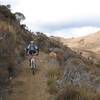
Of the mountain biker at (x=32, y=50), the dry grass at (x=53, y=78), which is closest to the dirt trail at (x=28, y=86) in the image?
the dry grass at (x=53, y=78)

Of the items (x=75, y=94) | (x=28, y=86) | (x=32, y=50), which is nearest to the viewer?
(x=75, y=94)

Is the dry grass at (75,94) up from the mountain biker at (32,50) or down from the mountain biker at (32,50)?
down

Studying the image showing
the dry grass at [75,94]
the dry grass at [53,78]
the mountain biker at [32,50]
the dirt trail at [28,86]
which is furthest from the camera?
the mountain biker at [32,50]

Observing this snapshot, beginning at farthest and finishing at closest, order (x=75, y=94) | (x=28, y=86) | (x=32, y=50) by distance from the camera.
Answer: (x=32, y=50)
(x=28, y=86)
(x=75, y=94)

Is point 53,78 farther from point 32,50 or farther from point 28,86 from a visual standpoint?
point 32,50

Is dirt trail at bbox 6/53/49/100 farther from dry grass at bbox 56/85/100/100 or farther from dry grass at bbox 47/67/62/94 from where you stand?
dry grass at bbox 56/85/100/100

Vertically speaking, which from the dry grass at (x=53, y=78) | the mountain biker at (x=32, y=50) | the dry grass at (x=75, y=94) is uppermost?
the mountain biker at (x=32, y=50)

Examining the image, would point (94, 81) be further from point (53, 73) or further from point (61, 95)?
point (61, 95)

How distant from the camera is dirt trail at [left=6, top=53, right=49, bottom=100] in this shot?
13816mm

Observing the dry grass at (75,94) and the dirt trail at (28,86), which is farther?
the dirt trail at (28,86)

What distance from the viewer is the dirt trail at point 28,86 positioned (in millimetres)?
13816

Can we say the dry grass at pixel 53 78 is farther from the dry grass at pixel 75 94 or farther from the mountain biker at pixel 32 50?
the dry grass at pixel 75 94

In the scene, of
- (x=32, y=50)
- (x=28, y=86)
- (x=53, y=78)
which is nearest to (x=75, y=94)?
(x=28, y=86)

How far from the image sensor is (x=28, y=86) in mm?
15570
